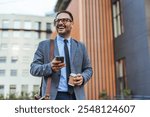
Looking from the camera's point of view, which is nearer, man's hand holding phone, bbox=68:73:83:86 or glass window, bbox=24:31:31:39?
man's hand holding phone, bbox=68:73:83:86

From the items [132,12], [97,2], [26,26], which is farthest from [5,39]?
[132,12]

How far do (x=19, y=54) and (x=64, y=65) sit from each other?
39705 millimetres

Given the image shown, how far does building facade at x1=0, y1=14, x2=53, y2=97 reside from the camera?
121 feet

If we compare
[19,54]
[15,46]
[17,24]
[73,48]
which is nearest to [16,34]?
[15,46]

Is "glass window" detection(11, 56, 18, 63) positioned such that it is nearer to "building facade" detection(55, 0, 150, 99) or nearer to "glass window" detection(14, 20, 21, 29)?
"glass window" detection(14, 20, 21, 29)

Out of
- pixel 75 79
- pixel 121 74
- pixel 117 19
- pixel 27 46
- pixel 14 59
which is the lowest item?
pixel 75 79

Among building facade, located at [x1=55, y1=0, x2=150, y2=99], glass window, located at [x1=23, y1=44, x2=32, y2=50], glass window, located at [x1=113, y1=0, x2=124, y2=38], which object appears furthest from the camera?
glass window, located at [x1=23, y1=44, x2=32, y2=50]

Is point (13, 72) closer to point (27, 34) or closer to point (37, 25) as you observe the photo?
point (27, 34)

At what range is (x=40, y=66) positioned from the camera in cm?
191

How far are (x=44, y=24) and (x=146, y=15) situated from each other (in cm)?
2637

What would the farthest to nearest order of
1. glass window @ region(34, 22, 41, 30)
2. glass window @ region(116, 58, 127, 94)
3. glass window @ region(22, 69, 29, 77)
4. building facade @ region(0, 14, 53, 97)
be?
glass window @ region(22, 69, 29, 77) < building facade @ region(0, 14, 53, 97) < glass window @ region(34, 22, 41, 30) < glass window @ region(116, 58, 127, 94)

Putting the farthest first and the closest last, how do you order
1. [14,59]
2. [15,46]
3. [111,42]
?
1. [14,59]
2. [15,46]
3. [111,42]

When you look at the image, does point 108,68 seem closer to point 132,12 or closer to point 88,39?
point 88,39

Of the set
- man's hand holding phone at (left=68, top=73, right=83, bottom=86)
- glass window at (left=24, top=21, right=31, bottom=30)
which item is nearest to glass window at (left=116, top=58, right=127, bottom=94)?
man's hand holding phone at (left=68, top=73, right=83, bottom=86)
